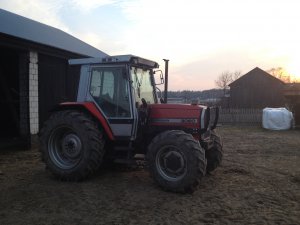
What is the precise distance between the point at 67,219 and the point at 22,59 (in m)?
7.87

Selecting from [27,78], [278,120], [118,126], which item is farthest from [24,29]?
[278,120]

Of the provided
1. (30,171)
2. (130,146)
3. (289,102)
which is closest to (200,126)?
(130,146)

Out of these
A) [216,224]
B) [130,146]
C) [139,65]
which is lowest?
[216,224]

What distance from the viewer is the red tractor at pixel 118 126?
7543 mm

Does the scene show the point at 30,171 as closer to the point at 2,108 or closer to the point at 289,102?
the point at 2,108

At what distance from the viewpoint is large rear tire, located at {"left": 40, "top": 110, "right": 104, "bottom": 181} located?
25.0 feet

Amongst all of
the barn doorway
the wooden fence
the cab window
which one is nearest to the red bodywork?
the cab window

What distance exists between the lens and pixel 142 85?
834cm

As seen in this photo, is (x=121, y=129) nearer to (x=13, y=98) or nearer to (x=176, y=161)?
(x=176, y=161)

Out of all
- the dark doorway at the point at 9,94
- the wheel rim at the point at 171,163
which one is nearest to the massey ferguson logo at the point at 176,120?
the wheel rim at the point at 171,163

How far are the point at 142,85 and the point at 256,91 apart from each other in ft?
143

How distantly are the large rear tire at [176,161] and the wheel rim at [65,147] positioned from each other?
5.30 feet

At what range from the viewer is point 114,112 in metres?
7.96

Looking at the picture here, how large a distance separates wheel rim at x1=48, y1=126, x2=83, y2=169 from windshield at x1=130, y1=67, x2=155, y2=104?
149 cm
